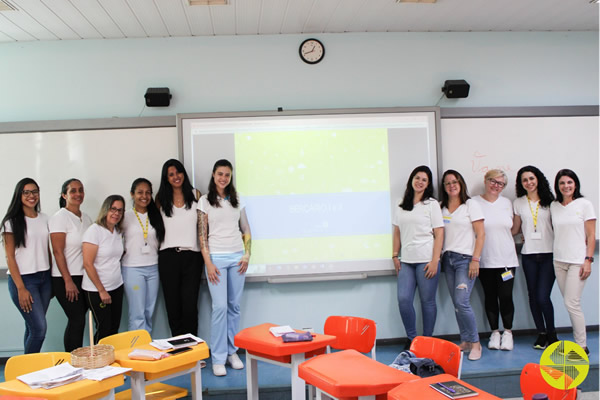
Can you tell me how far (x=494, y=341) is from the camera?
3.69 m

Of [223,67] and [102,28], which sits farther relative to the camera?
[223,67]

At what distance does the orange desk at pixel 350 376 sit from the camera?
1.85m

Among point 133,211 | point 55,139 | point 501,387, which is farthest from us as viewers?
point 55,139

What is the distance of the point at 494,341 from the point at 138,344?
287 cm

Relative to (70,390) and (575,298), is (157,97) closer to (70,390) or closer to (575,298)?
(70,390)

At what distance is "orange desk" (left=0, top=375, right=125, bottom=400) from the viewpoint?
1.77 metres

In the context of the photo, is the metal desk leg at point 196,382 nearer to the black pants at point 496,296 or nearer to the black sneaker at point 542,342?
the black pants at point 496,296

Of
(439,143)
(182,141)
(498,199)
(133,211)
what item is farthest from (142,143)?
(498,199)

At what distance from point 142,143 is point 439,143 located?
2.65 metres

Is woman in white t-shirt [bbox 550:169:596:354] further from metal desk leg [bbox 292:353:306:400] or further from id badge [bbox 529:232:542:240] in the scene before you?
metal desk leg [bbox 292:353:306:400]

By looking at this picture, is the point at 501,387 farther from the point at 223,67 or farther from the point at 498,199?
the point at 223,67

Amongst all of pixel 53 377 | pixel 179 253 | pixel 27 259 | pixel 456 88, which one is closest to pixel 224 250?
pixel 179 253

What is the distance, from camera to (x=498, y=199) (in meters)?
3.78

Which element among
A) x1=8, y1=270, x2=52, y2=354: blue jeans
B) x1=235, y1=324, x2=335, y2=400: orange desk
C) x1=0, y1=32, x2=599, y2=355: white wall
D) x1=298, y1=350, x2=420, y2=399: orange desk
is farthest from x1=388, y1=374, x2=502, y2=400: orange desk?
x1=8, y1=270, x2=52, y2=354: blue jeans
